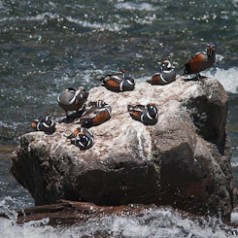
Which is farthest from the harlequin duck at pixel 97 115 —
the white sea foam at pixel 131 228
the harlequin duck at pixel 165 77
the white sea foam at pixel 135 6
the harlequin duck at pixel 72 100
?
the white sea foam at pixel 135 6

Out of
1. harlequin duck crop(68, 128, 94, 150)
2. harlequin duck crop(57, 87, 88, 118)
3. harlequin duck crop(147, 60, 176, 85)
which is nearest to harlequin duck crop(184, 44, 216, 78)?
harlequin duck crop(147, 60, 176, 85)

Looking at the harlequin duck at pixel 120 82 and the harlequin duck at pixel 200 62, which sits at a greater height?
the harlequin duck at pixel 200 62

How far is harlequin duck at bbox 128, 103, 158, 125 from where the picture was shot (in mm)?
7031

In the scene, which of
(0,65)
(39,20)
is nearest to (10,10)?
(39,20)

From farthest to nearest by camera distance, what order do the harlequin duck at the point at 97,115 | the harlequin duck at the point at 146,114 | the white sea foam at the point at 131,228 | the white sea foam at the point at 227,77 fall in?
the white sea foam at the point at 227,77 → the harlequin duck at the point at 97,115 → the harlequin duck at the point at 146,114 → the white sea foam at the point at 131,228

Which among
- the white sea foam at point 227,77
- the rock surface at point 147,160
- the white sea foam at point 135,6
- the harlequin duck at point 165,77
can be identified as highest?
the harlequin duck at point 165,77

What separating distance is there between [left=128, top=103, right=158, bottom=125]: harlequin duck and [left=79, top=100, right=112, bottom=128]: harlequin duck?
0.24 meters

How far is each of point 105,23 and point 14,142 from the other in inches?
227

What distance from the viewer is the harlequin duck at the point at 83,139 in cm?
685

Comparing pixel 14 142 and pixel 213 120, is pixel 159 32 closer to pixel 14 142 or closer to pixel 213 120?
pixel 14 142

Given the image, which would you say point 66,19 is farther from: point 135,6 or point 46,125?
point 46,125

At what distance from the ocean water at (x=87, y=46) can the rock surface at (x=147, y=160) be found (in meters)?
1.57

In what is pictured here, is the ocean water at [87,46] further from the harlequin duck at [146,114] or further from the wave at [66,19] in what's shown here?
the harlequin duck at [146,114]

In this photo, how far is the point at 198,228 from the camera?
7.06 meters
